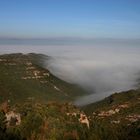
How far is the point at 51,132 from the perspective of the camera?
15200cm

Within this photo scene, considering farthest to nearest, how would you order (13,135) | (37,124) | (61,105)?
(61,105) → (37,124) → (13,135)

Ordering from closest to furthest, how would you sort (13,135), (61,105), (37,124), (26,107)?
(13,135)
(37,124)
(26,107)
(61,105)

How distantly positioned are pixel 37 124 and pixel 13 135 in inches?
528

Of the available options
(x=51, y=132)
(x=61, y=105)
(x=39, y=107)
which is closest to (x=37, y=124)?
(x=51, y=132)

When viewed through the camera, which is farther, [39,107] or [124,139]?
[39,107]

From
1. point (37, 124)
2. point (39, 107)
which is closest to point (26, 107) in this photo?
point (39, 107)

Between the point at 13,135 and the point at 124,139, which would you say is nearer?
the point at 13,135

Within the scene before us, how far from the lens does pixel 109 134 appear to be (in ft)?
546

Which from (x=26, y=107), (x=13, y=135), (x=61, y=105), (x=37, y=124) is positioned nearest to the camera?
(x=13, y=135)

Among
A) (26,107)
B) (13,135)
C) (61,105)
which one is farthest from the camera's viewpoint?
(61,105)

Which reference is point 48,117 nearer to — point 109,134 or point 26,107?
point 26,107

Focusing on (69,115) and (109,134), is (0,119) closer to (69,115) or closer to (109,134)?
(69,115)

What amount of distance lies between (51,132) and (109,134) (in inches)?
1119

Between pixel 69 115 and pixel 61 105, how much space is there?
1071cm
